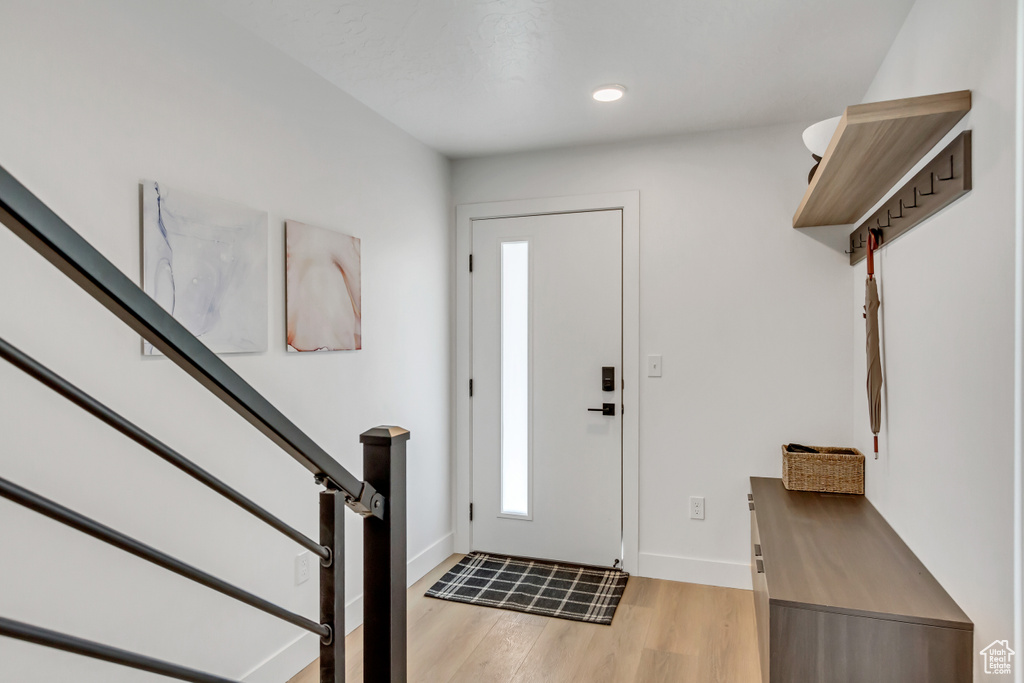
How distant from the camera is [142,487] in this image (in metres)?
1.78

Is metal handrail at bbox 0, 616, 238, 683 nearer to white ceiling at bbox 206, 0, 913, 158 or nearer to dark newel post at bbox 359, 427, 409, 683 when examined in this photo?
dark newel post at bbox 359, 427, 409, 683

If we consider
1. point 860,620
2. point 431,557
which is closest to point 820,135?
point 860,620

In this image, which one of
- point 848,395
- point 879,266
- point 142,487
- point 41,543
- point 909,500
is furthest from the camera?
point 848,395

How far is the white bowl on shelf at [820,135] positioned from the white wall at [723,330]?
626 millimetres

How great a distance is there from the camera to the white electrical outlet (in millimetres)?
2412

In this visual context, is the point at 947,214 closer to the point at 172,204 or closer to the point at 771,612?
the point at 771,612

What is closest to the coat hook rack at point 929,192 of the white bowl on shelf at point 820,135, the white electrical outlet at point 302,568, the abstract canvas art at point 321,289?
the white bowl on shelf at point 820,135

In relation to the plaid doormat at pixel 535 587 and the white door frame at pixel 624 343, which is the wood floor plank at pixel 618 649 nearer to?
the plaid doormat at pixel 535 587

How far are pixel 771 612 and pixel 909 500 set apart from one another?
0.71 m

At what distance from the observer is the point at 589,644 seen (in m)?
2.61

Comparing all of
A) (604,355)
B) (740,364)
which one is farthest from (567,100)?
(740,364)

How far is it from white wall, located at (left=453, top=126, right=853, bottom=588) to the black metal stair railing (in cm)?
218

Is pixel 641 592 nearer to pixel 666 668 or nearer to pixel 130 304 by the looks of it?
pixel 666 668

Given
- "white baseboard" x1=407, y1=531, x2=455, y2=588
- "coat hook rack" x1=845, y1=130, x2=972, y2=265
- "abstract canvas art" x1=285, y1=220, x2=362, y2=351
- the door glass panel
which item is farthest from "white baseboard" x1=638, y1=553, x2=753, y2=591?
"abstract canvas art" x1=285, y1=220, x2=362, y2=351
